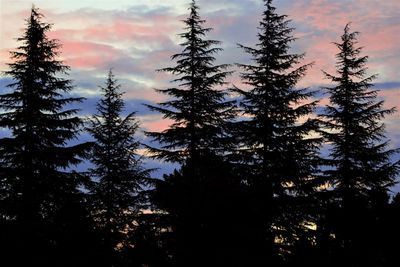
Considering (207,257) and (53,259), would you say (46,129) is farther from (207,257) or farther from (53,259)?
(207,257)

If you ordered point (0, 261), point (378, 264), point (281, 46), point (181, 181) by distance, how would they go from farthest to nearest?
point (281, 46), point (378, 264), point (0, 261), point (181, 181)

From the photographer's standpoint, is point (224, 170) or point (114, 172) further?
point (114, 172)

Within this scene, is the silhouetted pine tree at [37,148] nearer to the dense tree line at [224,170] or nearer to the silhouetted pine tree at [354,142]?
the dense tree line at [224,170]

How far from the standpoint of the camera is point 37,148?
23.5m

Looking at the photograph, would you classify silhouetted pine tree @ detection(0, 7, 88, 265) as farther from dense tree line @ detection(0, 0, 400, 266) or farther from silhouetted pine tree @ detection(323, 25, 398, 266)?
silhouetted pine tree @ detection(323, 25, 398, 266)

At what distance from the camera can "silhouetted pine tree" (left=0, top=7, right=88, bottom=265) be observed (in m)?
22.8

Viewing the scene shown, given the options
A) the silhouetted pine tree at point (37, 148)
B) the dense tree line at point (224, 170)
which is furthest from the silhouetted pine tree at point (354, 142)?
the silhouetted pine tree at point (37, 148)

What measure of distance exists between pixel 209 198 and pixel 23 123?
11.5 meters

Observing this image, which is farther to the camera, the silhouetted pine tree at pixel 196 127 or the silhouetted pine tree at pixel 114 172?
the silhouetted pine tree at pixel 114 172

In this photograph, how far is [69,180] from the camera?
78.3 feet

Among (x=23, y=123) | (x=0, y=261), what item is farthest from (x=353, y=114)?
(x=0, y=261)

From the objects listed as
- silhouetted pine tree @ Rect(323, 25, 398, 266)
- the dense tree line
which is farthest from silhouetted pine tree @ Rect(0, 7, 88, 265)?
silhouetted pine tree @ Rect(323, 25, 398, 266)

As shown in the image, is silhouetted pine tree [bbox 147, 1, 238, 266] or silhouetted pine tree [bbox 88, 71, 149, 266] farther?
silhouetted pine tree [bbox 88, 71, 149, 266]

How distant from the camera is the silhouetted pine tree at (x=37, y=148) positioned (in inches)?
896
